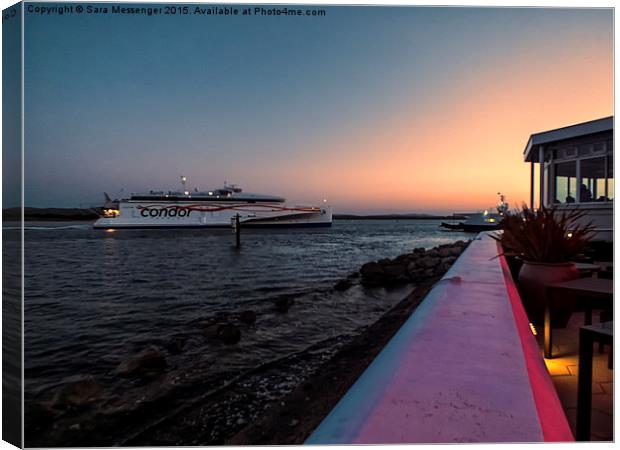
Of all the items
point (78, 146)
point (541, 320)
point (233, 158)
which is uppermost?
point (233, 158)

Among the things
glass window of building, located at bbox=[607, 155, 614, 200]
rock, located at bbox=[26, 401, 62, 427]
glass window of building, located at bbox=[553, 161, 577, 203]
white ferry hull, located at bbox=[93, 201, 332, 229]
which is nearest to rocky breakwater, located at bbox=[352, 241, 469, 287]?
glass window of building, located at bbox=[553, 161, 577, 203]

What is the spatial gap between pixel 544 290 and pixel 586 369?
65 centimetres

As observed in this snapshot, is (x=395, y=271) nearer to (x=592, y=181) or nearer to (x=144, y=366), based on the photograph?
(x=592, y=181)

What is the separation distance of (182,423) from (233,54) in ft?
6.41

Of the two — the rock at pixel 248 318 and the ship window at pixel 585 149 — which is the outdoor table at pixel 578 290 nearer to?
the rock at pixel 248 318

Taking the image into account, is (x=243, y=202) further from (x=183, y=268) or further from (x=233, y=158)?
(x=233, y=158)

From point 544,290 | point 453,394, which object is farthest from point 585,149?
point 453,394

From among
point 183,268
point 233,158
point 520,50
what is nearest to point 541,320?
point 520,50

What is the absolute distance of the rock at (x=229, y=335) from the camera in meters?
3.24

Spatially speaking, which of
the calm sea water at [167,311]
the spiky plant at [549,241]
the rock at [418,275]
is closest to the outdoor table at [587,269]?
the spiky plant at [549,241]

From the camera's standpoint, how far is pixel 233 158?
13.9ft

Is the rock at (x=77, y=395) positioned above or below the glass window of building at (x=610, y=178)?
below

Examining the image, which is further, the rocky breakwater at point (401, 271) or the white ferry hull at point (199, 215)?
the white ferry hull at point (199, 215)

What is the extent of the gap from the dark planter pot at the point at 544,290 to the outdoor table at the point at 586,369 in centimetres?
57
